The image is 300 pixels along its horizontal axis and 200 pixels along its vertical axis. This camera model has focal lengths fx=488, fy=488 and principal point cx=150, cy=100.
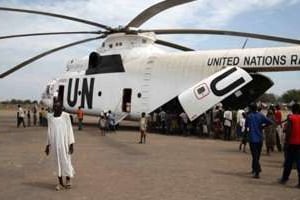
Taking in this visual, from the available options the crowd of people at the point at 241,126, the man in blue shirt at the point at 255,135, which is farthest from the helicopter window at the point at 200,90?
the man in blue shirt at the point at 255,135

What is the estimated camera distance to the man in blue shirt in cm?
1030

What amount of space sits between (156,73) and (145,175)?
565 inches

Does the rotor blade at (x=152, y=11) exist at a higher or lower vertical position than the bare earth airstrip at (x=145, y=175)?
higher

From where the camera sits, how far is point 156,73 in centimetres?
2427

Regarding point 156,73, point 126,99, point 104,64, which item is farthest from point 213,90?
point 104,64

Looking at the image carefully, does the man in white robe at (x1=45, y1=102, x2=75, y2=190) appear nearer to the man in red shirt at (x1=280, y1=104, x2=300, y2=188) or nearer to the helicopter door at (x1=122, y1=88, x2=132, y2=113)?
the man in red shirt at (x1=280, y1=104, x2=300, y2=188)

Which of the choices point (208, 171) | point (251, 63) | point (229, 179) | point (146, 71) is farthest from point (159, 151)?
point (146, 71)

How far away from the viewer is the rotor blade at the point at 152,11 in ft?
62.8

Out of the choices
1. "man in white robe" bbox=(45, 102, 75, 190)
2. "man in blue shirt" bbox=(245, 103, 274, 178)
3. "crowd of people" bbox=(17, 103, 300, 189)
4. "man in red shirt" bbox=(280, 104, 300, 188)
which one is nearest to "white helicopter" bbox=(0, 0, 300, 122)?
"crowd of people" bbox=(17, 103, 300, 189)

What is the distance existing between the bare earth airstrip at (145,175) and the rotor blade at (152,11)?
20.3 ft

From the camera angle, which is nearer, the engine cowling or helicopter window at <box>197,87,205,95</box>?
the engine cowling

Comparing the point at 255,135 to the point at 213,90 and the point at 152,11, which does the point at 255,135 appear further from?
the point at 152,11

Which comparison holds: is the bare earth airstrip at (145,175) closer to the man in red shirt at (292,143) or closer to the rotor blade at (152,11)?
the man in red shirt at (292,143)

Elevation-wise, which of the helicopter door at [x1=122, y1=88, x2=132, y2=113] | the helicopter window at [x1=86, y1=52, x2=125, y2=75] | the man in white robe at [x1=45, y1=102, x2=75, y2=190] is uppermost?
the helicopter window at [x1=86, y1=52, x2=125, y2=75]
